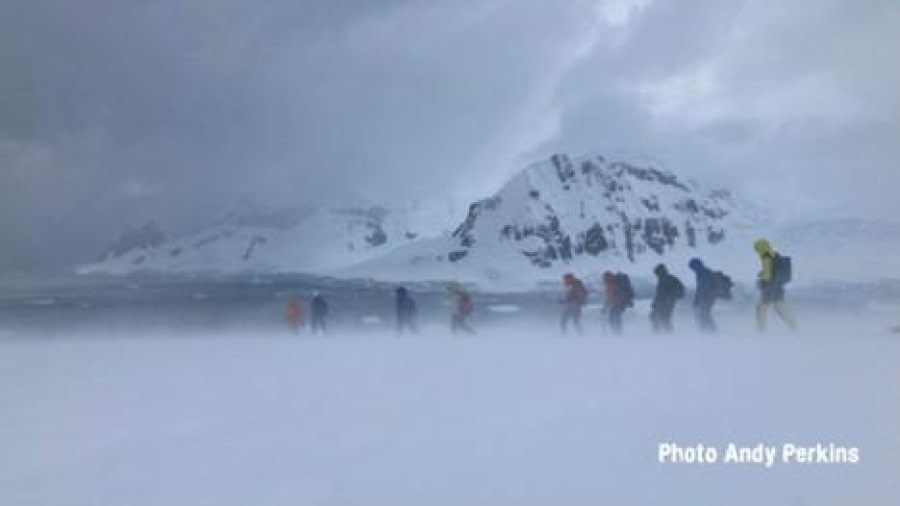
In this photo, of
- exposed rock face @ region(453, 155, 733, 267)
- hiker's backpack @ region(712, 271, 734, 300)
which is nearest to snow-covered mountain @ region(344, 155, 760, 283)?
exposed rock face @ region(453, 155, 733, 267)

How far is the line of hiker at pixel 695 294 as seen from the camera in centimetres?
304

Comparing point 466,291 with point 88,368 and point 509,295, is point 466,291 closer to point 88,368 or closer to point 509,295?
point 509,295

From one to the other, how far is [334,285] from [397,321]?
10.3 inches

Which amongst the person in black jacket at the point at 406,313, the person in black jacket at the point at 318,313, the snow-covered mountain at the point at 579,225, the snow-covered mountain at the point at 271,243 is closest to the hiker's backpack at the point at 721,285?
the snow-covered mountain at the point at 579,225

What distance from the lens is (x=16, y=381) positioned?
9.89 feet

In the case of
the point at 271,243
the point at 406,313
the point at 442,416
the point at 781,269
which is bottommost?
the point at 442,416

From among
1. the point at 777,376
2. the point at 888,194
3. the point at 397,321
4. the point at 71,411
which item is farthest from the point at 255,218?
the point at 888,194

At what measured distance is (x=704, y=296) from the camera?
3113 millimetres

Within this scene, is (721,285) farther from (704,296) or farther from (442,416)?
(442,416)

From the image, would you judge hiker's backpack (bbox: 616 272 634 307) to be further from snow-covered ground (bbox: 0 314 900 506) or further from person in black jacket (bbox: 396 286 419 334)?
person in black jacket (bbox: 396 286 419 334)

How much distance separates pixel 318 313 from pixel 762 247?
Result: 1580 mm

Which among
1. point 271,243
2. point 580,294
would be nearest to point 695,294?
point 580,294

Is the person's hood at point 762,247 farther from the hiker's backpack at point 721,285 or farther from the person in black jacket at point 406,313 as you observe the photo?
the person in black jacket at point 406,313

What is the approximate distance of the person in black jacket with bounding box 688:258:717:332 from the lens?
307cm
